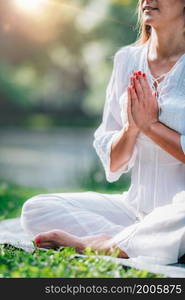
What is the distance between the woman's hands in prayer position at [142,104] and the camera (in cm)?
403

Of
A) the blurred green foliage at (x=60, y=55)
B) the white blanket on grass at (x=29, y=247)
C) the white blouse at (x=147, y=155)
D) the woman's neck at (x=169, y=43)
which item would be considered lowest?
the white blanket on grass at (x=29, y=247)

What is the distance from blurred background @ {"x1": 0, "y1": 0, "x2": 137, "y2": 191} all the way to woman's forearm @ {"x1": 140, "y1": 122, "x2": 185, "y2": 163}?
102cm

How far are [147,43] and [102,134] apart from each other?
0.69 meters

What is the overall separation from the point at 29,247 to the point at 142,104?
1099 mm

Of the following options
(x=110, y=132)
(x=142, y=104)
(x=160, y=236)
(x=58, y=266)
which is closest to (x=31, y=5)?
(x=110, y=132)

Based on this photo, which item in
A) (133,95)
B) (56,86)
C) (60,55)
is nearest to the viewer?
(133,95)

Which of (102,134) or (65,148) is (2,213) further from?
(65,148)

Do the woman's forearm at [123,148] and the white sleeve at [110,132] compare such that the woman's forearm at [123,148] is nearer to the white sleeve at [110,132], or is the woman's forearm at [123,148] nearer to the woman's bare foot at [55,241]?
the white sleeve at [110,132]

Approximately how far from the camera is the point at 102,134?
4.43 metres

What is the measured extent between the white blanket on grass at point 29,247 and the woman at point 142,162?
8cm

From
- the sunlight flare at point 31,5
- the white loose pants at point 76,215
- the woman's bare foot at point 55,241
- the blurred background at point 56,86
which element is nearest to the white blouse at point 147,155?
the white loose pants at point 76,215

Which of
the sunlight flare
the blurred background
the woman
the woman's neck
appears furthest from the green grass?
the sunlight flare

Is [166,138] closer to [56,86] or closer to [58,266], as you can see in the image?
[58,266]

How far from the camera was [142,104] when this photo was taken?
4055mm
